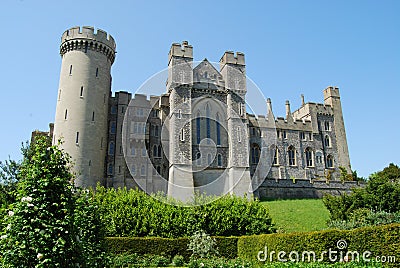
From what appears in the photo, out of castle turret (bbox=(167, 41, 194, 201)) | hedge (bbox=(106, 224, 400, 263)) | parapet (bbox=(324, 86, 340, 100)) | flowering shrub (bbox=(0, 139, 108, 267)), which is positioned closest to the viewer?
flowering shrub (bbox=(0, 139, 108, 267))

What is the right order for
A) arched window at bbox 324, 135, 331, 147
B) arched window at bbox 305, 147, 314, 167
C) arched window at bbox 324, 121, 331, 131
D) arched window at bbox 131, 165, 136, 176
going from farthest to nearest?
arched window at bbox 324, 121, 331, 131
arched window at bbox 324, 135, 331, 147
arched window at bbox 305, 147, 314, 167
arched window at bbox 131, 165, 136, 176

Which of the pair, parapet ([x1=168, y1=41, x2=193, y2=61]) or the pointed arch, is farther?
the pointed arch

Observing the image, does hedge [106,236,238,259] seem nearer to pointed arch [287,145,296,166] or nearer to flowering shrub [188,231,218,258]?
flowering shrub [188,231,218,258]

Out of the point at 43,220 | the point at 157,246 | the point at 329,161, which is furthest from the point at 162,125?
the point at 43,220

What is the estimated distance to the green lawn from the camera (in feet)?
70.2

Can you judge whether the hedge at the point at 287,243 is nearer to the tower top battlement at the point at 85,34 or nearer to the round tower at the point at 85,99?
the round tower at the point at 85,99

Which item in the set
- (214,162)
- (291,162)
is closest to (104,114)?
(214,162)

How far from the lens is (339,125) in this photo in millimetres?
42938

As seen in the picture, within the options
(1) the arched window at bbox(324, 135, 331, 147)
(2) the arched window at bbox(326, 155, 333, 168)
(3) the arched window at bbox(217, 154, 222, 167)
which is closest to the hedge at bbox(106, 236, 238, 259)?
(3) the arched window at bbox(217, 154, 222, 167)

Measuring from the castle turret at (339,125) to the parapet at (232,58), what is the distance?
15545mm

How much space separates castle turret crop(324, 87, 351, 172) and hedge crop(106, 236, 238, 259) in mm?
27642

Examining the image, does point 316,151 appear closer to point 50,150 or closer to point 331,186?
point 331,186

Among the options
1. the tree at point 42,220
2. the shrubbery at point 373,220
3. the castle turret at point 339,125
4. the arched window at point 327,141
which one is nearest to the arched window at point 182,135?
the shrubbery at point 373,220

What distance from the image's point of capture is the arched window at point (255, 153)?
3806 centimetres
